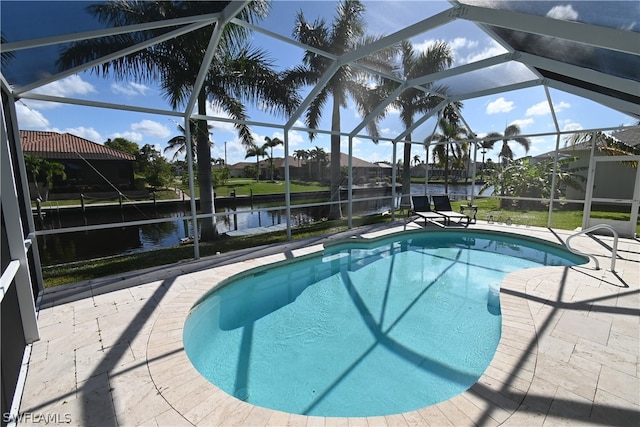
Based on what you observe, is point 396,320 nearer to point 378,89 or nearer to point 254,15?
point 254,15

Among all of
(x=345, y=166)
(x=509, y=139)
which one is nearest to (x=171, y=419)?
(x=509, y=139)

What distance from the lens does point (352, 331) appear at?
4.05 m

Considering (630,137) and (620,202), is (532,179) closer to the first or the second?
(630,137)

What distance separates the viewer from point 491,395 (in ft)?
7.66

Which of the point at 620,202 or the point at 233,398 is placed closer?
the point at 233,398

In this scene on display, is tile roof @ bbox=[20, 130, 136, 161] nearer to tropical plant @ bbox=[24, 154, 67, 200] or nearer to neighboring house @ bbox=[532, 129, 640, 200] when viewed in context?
tropical plant @ bbox=[24, 154, 67, 200]

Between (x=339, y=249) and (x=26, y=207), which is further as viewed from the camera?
(x=339, y=249)

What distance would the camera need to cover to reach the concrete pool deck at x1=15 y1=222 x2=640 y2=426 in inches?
85.1

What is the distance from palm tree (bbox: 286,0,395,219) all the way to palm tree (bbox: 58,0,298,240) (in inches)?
75.4

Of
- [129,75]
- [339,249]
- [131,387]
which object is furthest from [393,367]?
[129,75]

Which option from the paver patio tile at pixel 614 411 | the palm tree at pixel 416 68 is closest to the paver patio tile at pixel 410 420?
the paver patio tile at pixel 614 411

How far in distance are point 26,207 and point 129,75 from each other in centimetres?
417

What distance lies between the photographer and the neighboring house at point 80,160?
978 centimetres

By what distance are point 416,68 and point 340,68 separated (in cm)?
363
